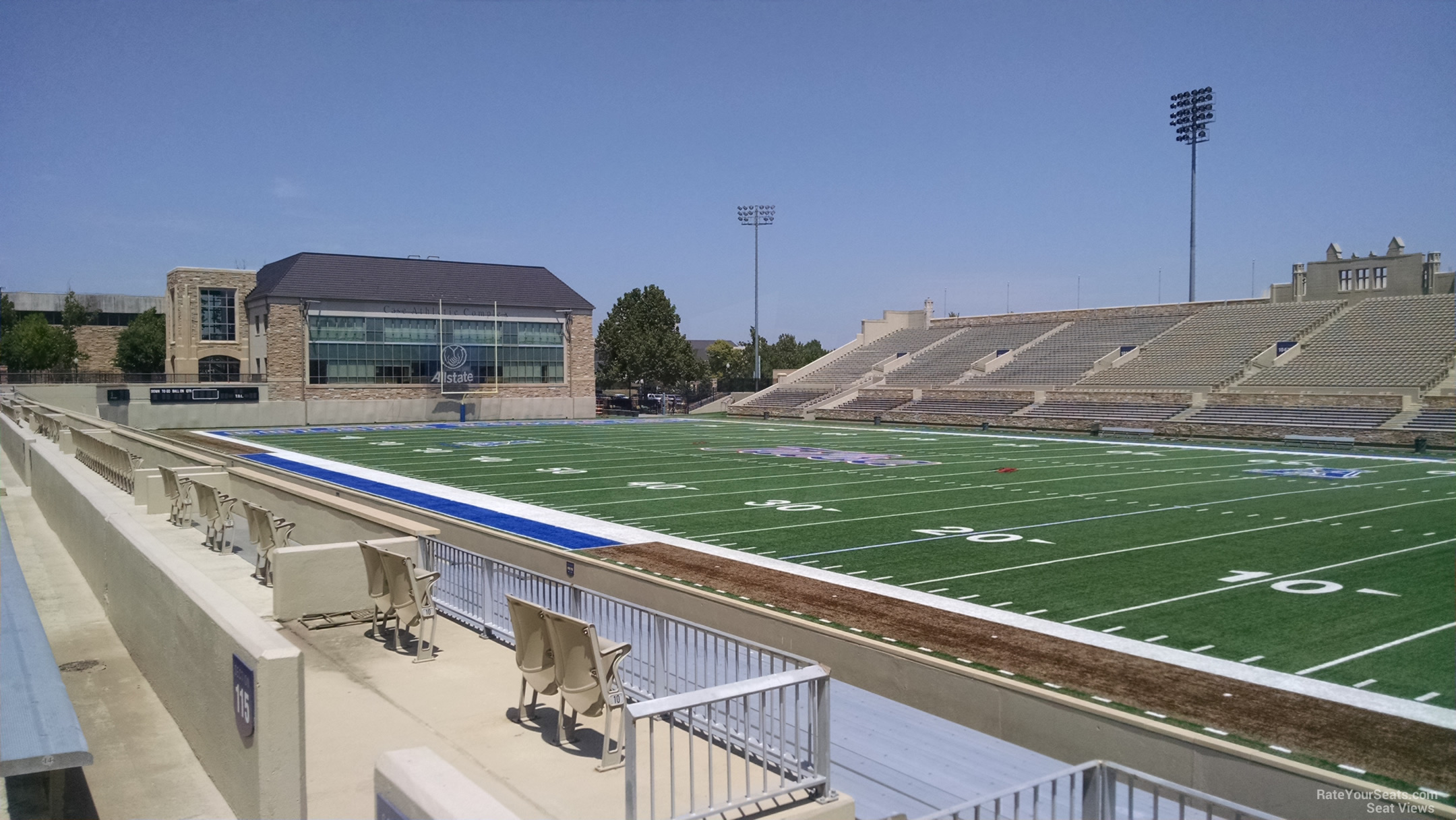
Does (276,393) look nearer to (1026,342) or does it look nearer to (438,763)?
(1026,342)

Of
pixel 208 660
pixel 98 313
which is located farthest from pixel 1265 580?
pixel 98 313

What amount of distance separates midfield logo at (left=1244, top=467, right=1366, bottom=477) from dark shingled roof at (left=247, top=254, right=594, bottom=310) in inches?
1765

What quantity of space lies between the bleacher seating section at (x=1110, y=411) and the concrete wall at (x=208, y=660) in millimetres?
37851

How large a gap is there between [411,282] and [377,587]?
53960mm

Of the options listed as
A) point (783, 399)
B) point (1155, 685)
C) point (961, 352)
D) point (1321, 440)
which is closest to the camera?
point (1155, 685)

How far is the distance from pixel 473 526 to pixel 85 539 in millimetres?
5305

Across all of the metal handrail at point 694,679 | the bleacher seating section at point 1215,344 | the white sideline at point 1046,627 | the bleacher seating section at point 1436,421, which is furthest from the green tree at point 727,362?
the metal handrail at point 694,679

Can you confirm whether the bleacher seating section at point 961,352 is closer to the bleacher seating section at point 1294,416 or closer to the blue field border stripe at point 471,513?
the bleacher seating section at point 1294,416

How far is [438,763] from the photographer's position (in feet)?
12.9

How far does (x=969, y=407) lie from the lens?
48.8 meters

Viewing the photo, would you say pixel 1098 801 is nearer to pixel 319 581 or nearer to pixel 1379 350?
pixel 319 581

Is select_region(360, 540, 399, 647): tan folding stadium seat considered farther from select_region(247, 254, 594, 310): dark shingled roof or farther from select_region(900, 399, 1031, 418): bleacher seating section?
select_region(247, 254, 594, 310): dark shingled roof

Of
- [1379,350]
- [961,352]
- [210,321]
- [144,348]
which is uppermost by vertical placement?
[210,321]

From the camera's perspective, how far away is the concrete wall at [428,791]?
3.48 meters
